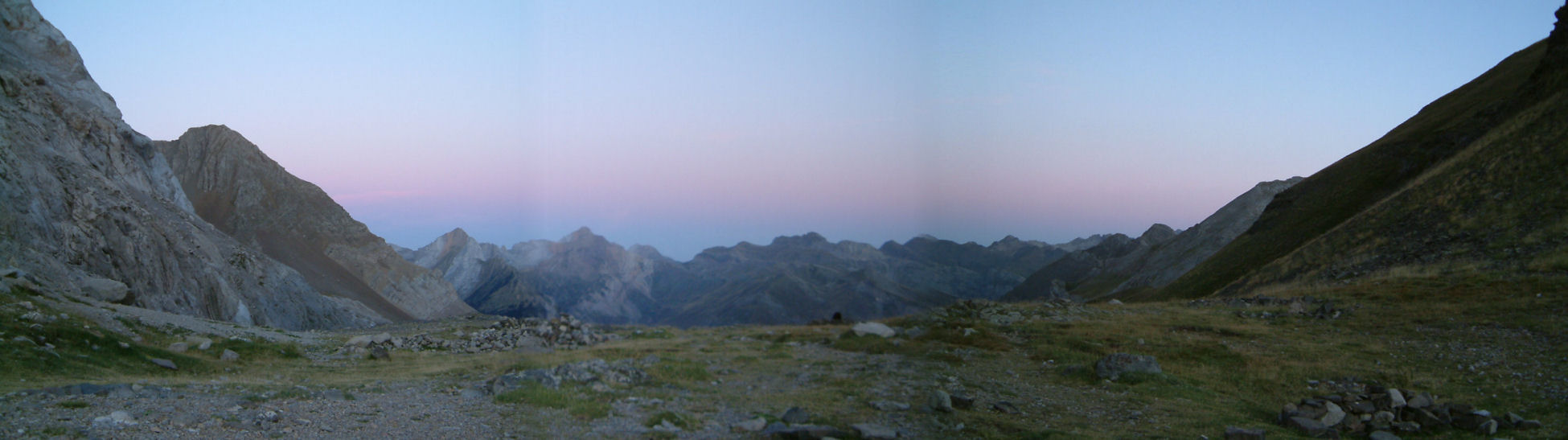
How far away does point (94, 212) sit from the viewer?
38781 millimetres

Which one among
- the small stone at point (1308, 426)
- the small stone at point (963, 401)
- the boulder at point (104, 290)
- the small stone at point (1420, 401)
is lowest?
the small stone at point (1308, 426)

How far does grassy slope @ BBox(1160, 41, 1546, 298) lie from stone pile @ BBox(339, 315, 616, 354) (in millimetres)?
45938

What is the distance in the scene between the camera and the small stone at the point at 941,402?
1647cm

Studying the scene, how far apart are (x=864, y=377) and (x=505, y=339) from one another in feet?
72.4

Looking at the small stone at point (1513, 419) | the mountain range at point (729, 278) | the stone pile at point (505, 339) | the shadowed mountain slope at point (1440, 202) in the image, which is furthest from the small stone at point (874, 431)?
the shadowed mountain slope at point (1440, 202)

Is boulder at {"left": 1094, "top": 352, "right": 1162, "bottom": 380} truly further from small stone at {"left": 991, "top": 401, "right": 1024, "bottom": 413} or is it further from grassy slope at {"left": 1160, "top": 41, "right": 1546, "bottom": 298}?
grassy slope at {"left": 1160, "top": 41, "right": 1546, "bottom": 298}

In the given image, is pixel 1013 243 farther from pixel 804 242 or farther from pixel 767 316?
pixel 767 316

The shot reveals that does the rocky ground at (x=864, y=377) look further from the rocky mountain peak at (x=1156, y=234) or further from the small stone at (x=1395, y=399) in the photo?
the rocky mountain peak at (x=1156, y=234)

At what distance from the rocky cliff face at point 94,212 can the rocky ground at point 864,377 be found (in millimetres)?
10307

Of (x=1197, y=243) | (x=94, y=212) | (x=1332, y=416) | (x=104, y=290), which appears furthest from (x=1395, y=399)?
(x=1197, y=243)

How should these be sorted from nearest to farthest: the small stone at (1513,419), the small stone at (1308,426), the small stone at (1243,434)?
the small stone at (1243,434), the small stone at (1513,419), the small stone at (1308,426)

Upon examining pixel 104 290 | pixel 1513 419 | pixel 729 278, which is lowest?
pixel 1513 419

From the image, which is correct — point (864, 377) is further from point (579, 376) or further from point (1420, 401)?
point (1420, 401)

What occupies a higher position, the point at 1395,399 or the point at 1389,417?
the point at 1395,399
